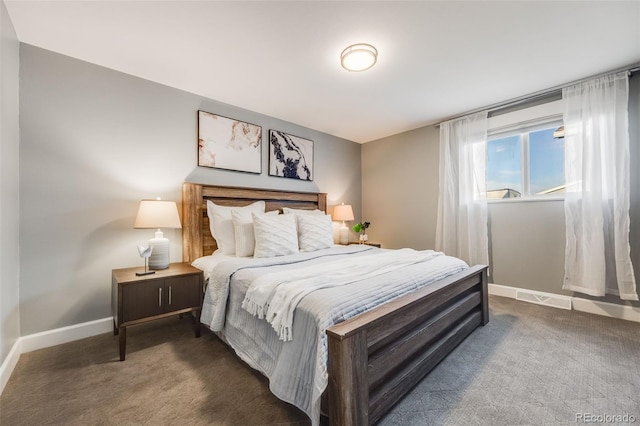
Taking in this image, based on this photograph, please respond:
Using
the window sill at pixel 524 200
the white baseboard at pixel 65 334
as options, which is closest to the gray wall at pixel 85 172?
the white baseboard at pixel 65 334

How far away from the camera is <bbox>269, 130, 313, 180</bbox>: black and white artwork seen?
3.52 meters

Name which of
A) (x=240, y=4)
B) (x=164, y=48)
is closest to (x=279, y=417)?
(x=240, y=4)

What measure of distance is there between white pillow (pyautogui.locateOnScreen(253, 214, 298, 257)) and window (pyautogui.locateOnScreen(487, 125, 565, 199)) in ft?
8.91

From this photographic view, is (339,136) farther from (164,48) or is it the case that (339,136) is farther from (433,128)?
(164,48)

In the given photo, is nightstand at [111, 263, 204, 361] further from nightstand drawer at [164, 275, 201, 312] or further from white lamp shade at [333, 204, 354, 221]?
white lamp shade at [333, 204, 354, 221]

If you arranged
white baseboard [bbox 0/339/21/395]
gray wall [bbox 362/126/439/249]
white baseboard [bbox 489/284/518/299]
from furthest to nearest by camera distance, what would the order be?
gray wall [bbox 362/126/439/249]
white baseboard [bbox 489/284/518/299]
white baseboard [bbox 0/339/21/395]

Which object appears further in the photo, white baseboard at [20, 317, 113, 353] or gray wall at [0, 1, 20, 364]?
white baseboard at [20, 317, 113, 353]

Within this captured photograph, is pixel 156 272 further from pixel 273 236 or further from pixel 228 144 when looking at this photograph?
pixel 228 144

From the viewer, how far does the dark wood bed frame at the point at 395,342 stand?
1074 millimetres

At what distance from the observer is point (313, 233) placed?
2.92 meters

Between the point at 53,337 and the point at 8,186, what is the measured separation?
1.24m

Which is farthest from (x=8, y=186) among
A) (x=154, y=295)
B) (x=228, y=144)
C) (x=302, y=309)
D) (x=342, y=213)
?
(x=342, y=213)

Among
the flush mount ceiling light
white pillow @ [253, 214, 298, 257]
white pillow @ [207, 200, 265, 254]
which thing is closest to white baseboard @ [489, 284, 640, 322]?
white pillow @ [253, 214, 298, 257]

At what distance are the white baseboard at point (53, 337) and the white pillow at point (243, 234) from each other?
130 centimetres
